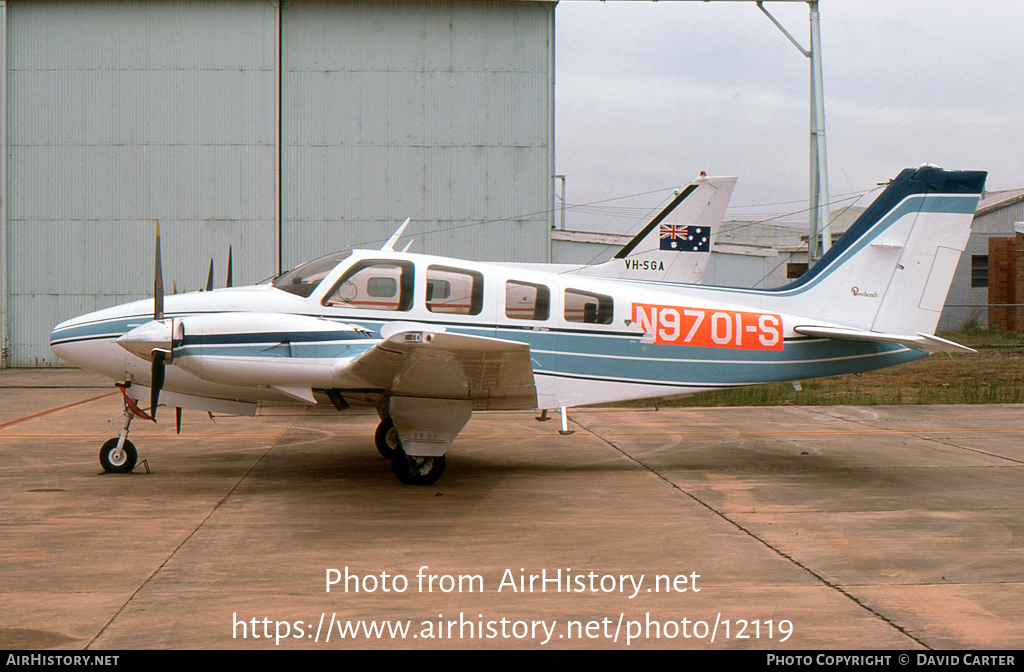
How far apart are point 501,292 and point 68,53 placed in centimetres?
1988

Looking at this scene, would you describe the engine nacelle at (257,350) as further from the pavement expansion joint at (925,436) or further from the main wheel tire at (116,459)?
the pavement expansion joint at (925,436)

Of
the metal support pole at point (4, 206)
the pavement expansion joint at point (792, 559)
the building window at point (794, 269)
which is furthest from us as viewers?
the building window at point (794, 269)

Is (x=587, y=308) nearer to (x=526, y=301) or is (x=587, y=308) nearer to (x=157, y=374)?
(x=526, y=301)

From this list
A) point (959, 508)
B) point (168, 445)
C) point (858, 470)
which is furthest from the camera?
point (168, 445)

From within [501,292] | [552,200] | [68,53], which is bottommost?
[501,292]

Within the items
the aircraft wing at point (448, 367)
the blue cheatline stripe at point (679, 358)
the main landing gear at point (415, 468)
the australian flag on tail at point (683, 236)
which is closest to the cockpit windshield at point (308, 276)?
the blue cheatline stripe at point (679, 358)

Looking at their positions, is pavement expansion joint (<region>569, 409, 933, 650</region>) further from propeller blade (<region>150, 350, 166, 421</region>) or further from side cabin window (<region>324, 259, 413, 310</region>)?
propeller blade (<region>150, 350, 166, 421</region>)

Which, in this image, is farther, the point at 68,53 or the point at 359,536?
the point at 68,53

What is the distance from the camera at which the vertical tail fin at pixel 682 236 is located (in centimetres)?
1619

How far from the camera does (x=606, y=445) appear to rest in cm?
1146

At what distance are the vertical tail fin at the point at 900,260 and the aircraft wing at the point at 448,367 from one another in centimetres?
398
